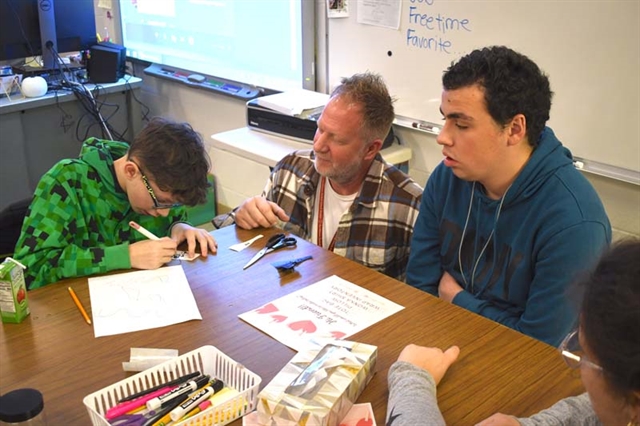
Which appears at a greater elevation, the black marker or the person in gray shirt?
the person in gray shirt

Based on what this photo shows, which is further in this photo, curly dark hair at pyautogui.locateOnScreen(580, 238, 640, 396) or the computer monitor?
the computer monitor

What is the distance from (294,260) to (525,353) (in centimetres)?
62

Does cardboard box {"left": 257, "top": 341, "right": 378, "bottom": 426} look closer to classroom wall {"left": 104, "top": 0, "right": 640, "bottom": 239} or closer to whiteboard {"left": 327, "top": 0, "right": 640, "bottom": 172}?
whiteboard {"left": 327, "top": 0, "right": 640, "bottom": 172}

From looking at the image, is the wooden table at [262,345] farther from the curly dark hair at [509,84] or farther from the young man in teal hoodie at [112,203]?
the curly dark hair at [509,84]

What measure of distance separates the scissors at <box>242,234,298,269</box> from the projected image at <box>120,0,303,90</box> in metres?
1.58

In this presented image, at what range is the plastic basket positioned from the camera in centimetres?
103

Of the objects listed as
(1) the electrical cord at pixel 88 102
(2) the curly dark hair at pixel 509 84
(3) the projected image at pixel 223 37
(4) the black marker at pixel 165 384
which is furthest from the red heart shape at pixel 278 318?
(1) the electrical cord at pixel 88 102

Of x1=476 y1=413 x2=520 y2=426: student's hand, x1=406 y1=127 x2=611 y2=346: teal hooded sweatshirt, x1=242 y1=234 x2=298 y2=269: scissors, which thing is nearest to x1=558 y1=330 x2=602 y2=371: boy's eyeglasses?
x1=476 y1=413 x2=520 y2=426: student's hand

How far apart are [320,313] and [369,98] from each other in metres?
0.84

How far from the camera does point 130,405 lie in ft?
3.39

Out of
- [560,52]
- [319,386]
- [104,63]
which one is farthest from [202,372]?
[104,63]

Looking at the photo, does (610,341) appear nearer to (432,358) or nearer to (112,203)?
(432,358)

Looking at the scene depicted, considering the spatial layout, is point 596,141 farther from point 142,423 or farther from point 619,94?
point 142,423

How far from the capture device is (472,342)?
4.22ft
